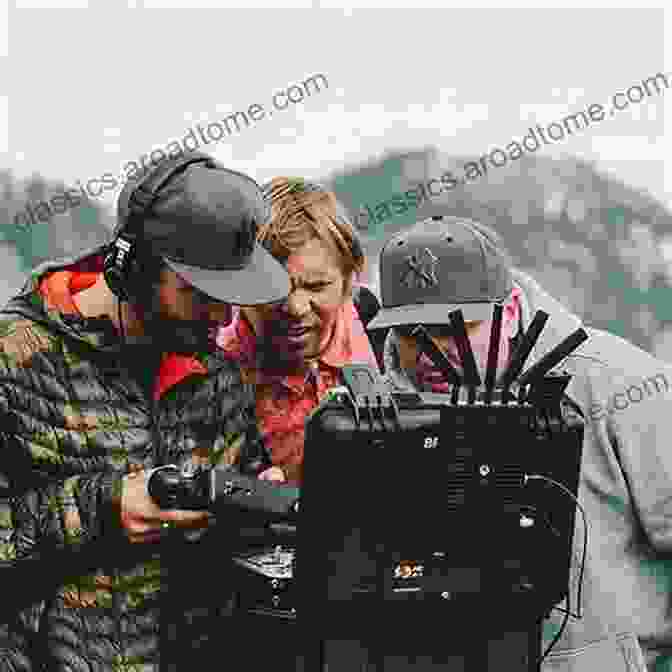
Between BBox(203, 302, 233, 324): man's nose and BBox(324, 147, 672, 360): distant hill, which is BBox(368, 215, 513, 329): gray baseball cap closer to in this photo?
BBox(203, 302, 233, 324): man's nose

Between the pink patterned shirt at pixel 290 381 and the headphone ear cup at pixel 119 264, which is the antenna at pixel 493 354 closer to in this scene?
the headphone ear cup at pixel 119 264

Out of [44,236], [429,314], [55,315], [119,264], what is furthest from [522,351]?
[44,236]

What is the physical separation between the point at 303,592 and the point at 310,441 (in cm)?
21

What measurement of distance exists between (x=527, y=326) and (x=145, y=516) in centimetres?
69

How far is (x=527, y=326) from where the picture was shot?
7.93ft

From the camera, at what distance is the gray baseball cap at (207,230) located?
7.72ft

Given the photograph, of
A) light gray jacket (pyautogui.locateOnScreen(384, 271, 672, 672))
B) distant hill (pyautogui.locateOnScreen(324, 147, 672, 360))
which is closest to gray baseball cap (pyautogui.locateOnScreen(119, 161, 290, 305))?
light gray jacket (pyautogui.locateOnScreen(384, 271, 672, 672))

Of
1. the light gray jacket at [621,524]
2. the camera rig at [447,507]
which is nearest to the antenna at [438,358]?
the camera rig at [447,507]

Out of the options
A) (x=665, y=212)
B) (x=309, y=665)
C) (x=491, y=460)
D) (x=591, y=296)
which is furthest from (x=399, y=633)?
(x=665, y=212)

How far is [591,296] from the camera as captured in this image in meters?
5.63

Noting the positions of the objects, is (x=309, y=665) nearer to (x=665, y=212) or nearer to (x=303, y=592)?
(x=303, y=592)

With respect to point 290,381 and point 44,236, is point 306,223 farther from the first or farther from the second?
point 44,236

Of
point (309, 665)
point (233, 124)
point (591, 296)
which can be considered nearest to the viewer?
point (309, 665)

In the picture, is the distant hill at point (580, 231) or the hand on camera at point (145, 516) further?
the distant hill at point (580, 231)
